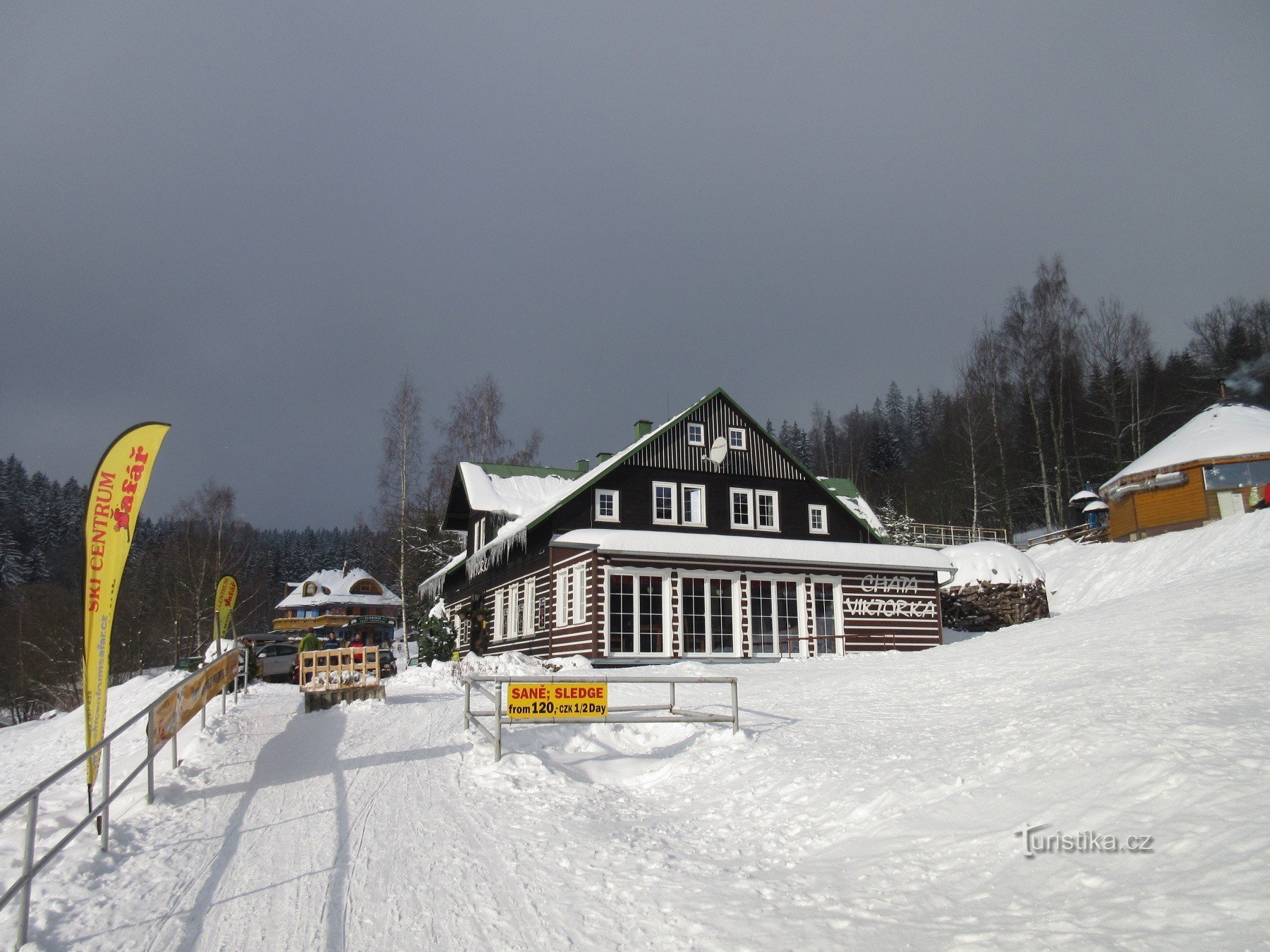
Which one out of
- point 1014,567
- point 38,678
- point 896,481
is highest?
point 896,481

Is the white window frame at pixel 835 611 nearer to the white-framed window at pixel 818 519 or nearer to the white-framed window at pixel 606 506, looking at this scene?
the white-framed window at pixel 818 519

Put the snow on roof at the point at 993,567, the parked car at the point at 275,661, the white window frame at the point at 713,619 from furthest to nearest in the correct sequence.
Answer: the snow on roof at the point at 993,567
the parked car at the point at 275,661
the white window frame at the point at 713,619

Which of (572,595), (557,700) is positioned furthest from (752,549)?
(557,700)

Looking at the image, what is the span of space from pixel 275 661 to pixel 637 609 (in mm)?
13268

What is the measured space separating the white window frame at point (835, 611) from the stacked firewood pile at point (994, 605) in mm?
8010

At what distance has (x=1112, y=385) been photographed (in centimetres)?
4897

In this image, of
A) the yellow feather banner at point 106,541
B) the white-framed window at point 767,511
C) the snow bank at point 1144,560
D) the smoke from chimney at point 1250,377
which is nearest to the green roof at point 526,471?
the white-framed window at point 767,511

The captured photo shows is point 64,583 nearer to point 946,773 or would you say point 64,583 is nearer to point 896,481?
point 896,481

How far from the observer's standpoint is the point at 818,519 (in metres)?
29.2

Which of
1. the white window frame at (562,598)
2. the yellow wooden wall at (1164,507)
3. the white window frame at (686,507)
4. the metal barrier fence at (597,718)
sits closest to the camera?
the metal barrier fence at (597,718)

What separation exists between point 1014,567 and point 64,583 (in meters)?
71.9

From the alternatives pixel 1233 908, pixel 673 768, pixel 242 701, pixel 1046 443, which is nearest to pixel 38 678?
pixel 242 701

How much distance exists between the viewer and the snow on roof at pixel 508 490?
30828mm

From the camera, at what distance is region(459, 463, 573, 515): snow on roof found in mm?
30828
